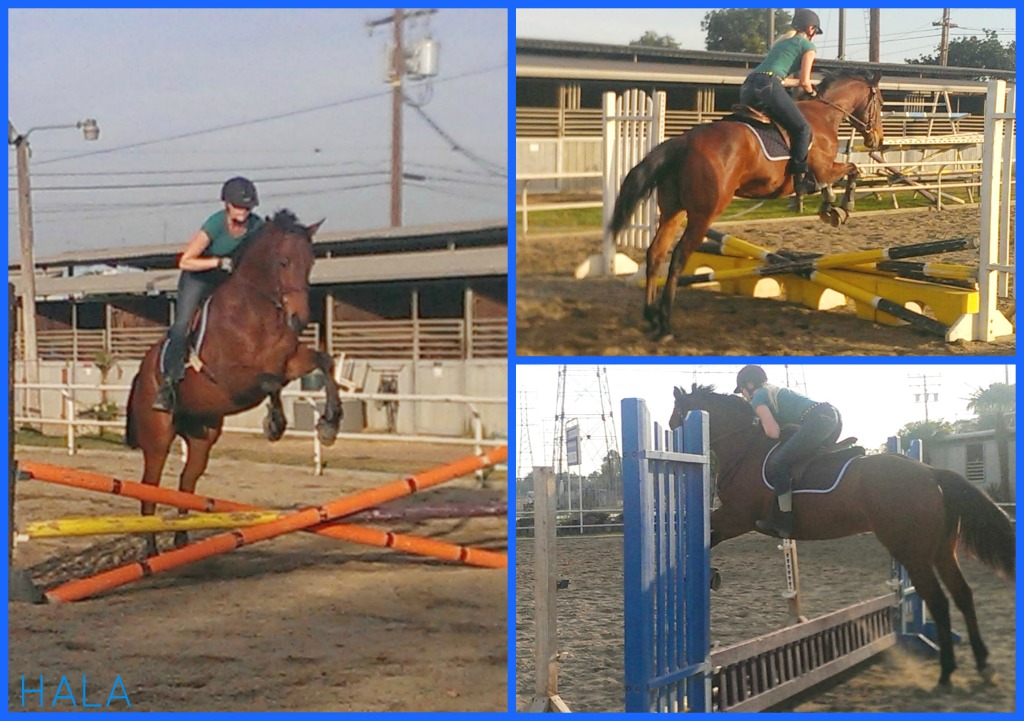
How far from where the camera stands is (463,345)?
459 cm

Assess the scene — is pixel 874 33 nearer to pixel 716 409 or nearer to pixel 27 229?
pixel 716 409

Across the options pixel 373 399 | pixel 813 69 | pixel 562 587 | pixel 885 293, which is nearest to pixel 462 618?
pixel 562 587

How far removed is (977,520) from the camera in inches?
174

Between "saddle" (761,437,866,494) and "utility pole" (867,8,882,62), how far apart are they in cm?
124

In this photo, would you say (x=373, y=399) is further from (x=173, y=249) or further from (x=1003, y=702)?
(x=1003, y=702)

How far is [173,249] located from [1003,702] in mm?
3143

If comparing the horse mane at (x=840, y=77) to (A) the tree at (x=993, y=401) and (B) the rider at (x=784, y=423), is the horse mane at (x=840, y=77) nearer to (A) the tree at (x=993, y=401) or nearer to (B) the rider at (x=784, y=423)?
(B) the rider at (x=784, y=423)

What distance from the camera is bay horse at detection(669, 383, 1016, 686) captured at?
443cm

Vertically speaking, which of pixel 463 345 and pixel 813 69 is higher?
pixel 813 69

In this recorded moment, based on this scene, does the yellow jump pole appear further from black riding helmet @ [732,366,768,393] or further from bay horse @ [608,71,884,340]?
black riding helmet @ [732,366,768,393]

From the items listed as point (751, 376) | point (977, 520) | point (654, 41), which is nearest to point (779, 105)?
point (654, 41)

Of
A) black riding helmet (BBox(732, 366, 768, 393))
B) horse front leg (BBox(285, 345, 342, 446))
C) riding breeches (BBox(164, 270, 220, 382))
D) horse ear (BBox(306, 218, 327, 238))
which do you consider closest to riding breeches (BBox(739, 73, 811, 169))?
black riding helmet (BBox(732, 366, 768, 393))

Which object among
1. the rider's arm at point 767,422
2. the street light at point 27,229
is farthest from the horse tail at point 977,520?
the street light at point 27,229

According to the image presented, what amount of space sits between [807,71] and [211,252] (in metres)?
2.05
